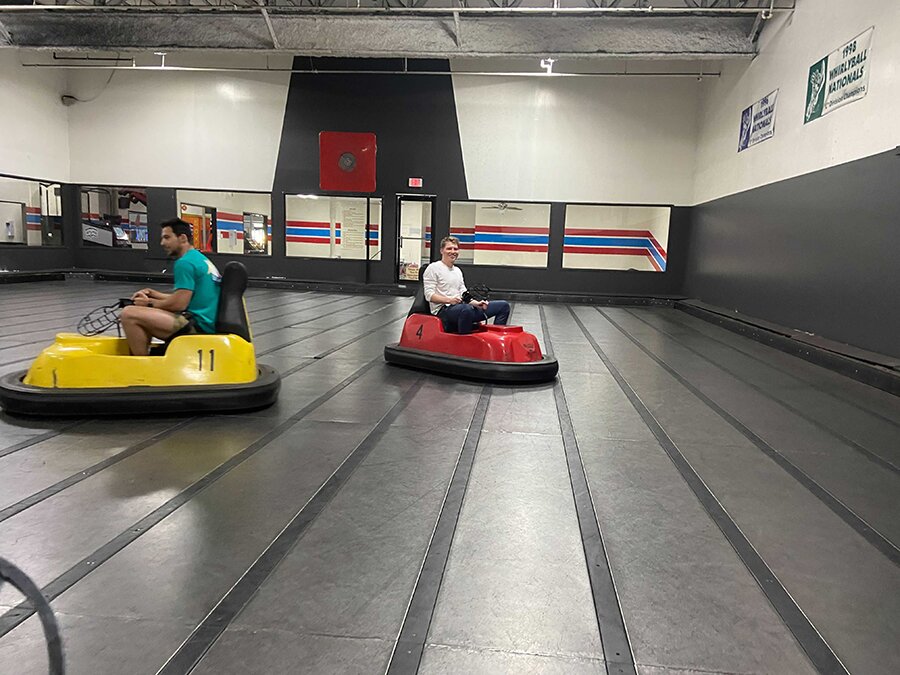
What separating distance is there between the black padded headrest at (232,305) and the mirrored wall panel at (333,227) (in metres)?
8.84

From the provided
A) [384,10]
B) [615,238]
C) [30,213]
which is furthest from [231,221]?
[615,238]

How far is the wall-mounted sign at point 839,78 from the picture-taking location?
18.6ft

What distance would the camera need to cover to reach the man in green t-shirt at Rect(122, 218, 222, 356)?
3.29 m

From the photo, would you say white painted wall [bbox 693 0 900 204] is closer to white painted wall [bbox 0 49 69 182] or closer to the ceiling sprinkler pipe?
the ceiling sprinkler pipe

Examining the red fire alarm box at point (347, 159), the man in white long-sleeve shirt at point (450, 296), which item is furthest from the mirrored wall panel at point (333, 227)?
the man in white long-sleeve shirt at point (450, 296)

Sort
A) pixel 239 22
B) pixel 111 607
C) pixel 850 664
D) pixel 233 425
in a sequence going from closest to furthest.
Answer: pixel 850 664
pixel 111 607
pixel 233 425
pixel 239 22

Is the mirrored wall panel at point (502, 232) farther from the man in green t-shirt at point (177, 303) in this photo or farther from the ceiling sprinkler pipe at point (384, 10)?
the man in green t-shirt at point (177, 303)

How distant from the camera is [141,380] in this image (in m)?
3.20

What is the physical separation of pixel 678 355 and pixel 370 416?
11.5 feet

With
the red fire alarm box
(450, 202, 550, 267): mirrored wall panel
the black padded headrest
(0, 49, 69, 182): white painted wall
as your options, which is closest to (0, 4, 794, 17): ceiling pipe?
(0, 49, 69, 182): white painted wall

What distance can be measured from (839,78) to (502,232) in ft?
22.7

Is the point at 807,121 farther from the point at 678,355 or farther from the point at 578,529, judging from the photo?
the point at 578,529

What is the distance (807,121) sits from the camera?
22.3ft

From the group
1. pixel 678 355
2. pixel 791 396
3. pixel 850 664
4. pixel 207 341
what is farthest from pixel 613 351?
Answer: pixel 850 664
